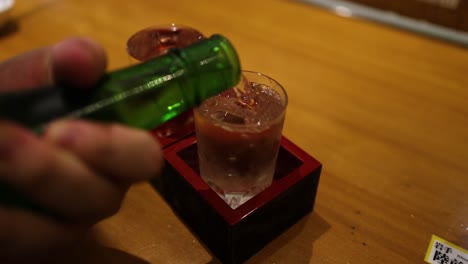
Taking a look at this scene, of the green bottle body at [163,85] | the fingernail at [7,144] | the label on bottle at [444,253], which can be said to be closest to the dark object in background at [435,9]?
the label on bottle at [444,253]

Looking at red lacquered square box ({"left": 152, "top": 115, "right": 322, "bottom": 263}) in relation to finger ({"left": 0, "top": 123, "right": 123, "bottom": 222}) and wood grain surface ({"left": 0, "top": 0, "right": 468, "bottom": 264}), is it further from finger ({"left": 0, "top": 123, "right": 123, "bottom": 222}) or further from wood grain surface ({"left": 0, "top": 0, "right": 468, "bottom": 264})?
finger ({"left": 0, "top": 123, "right": 123, "bottom": 222})

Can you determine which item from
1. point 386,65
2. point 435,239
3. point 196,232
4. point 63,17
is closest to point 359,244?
point 435,239

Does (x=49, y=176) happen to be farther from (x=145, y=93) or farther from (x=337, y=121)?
(x=337, y=121)

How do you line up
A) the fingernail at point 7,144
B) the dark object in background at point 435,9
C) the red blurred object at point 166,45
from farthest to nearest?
the dark object in background at point 435,9, the red blurred object at point 166,45, the fingernail at point 7,144

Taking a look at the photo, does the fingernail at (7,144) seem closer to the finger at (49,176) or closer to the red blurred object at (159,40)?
Answer: the finger at (49,176)

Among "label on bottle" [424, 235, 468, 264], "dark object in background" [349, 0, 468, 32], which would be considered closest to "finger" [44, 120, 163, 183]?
"label on bottle" [424, 235, 468, 264]

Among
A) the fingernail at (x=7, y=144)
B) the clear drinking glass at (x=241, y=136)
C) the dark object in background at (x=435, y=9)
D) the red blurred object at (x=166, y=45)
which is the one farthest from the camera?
the dark object in background at (x=435, y=9)

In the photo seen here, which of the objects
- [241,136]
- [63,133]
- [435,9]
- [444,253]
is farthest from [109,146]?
[435,9]
